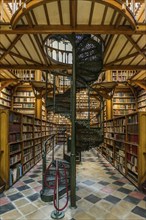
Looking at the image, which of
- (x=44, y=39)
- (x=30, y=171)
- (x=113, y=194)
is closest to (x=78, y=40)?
(x=44, y=39)

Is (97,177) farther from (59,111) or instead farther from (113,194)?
(59,111)

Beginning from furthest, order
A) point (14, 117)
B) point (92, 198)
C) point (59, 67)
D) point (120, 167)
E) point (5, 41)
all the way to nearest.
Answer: point (59, 67), point (120, 167), point (14, 117), point (5, 41), point (92, 198)

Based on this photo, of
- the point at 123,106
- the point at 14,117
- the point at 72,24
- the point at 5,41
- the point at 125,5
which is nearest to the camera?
the point at 125,5

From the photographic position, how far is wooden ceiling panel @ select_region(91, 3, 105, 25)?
2.37 metres

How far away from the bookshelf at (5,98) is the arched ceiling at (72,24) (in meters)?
4.14

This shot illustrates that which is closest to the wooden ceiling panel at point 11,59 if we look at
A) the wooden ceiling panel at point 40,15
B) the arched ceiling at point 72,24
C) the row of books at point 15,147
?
the arched ceiling at point 72,24

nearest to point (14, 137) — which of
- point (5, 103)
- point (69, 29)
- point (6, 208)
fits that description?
point (6, 208)

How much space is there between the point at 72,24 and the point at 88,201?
10.1 ft

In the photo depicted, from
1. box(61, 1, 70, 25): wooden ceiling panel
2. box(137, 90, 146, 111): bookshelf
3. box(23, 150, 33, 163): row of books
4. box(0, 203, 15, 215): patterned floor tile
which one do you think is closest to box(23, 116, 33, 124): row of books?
box(23, 150, 33, 163): row of books

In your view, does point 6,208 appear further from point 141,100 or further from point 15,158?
point 141,100

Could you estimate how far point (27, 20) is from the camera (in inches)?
104

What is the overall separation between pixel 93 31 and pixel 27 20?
1.10m

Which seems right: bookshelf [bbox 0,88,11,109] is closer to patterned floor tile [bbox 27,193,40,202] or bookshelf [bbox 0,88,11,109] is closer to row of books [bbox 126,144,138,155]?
patterned floor tile [bbox 27,193,40,202]

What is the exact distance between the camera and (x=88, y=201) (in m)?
2.96
